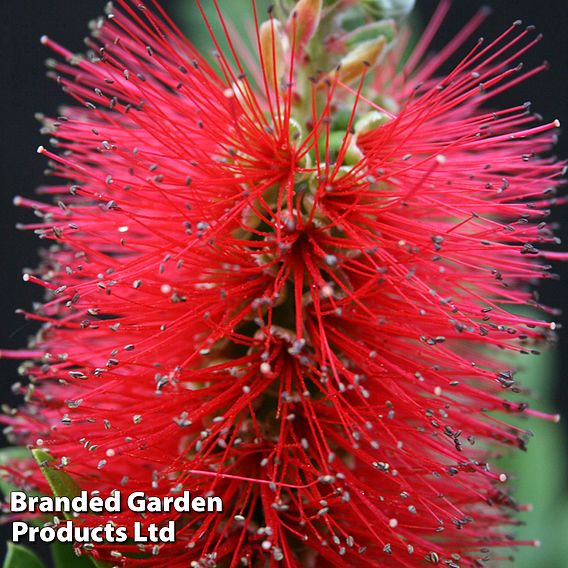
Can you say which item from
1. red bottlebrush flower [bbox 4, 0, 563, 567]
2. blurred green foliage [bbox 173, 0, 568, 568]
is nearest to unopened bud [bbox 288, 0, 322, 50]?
red bottlebrush flower [bbox 4, 0, 563, 567]

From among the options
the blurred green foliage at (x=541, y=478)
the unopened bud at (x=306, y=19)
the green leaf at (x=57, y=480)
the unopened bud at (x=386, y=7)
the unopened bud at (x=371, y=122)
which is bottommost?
the blurred green foliage at (x=541, y=478)

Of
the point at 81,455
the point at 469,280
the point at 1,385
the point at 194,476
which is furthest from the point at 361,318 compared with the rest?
Result: the point at 1,385

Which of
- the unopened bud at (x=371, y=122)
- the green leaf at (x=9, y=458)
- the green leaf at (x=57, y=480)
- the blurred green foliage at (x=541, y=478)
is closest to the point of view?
the green leaf at (x=57, y=480)

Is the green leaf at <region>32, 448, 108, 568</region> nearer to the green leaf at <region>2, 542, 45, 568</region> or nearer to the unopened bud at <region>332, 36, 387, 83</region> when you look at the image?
the green leaf at <region>2, 542, 45, 568</region>

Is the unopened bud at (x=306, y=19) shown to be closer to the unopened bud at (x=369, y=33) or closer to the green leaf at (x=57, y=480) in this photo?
the unopened bud at (x=369, y=33)

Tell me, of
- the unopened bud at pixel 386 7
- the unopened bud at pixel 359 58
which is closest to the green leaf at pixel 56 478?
the unopened bud at pixel 359 58

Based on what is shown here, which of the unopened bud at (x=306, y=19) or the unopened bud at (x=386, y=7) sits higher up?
the unopened bud at (x=386, y=7)
